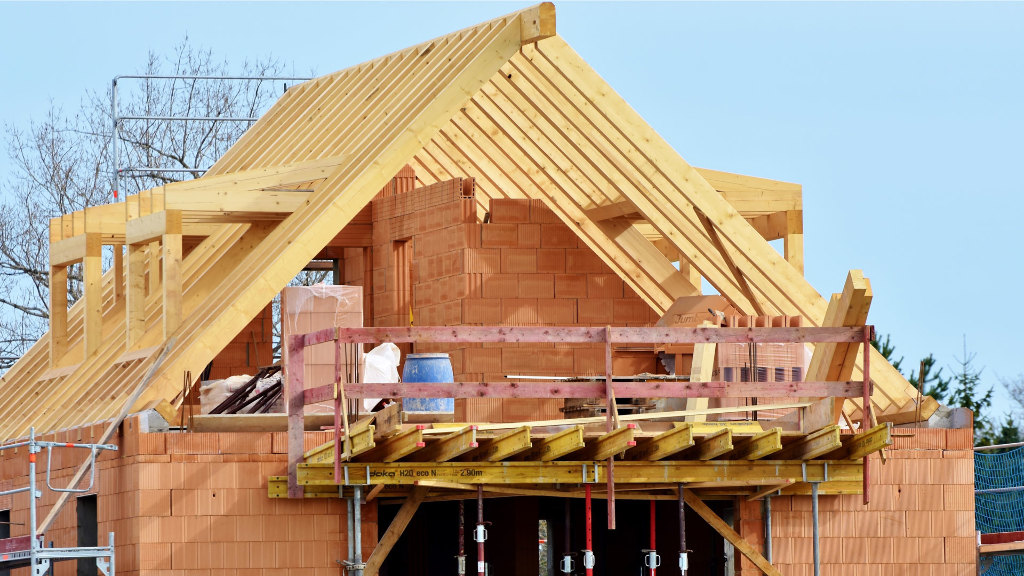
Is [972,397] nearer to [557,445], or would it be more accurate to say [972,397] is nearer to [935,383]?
[935,383]

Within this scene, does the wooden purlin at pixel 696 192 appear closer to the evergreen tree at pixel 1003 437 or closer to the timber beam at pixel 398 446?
the timber beam at pixel 398 446

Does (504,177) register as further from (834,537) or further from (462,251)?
(834,537)

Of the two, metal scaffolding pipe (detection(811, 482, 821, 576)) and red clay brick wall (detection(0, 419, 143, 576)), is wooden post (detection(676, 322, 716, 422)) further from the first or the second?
red clay brick wall (detection(0, 419, 143, 576))

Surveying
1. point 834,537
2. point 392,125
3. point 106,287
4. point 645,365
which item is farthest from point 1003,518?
point 106,287

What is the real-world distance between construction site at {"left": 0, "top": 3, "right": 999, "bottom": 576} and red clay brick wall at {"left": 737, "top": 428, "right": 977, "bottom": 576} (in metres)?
0.03

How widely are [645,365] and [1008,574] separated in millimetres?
5079

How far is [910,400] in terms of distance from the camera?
650 inches

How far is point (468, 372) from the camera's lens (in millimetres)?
19703

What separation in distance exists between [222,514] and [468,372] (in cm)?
523

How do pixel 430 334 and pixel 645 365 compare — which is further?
pixel 645 365

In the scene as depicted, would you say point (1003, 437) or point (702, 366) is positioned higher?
point (702, 366)

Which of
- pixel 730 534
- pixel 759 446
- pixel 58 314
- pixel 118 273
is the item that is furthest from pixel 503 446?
pixel 58 314

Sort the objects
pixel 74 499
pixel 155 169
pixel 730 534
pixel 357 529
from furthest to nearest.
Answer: pixel 155 169
pixel 74 499
pixel 730 534
pixel 357 529

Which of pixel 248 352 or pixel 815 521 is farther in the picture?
pixel 248 352
